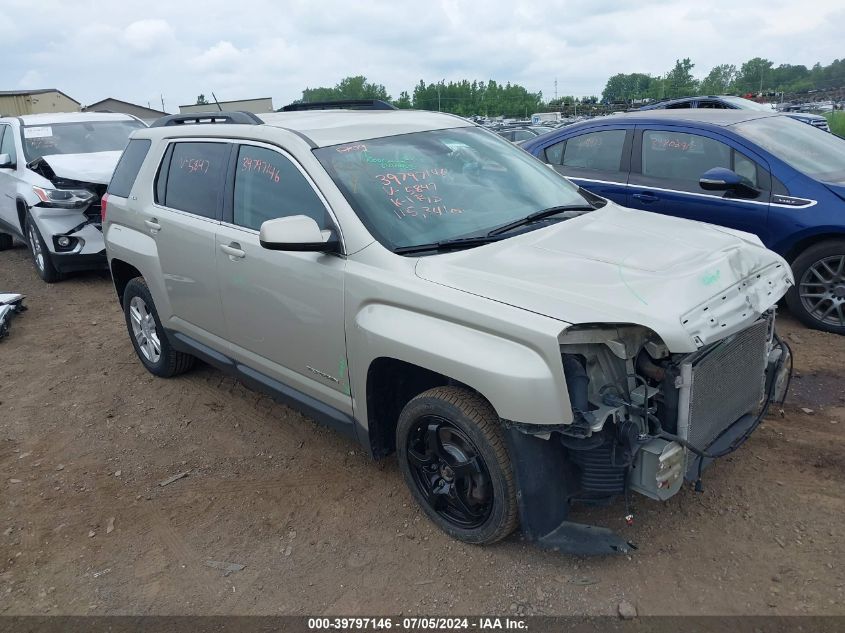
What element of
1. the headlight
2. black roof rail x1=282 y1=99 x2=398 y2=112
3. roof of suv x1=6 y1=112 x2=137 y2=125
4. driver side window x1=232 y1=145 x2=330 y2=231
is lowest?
the headlight

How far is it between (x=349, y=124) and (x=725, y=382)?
2371 mm

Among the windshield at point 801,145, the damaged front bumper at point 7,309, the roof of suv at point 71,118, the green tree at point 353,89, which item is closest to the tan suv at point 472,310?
the windshield at point 801,145

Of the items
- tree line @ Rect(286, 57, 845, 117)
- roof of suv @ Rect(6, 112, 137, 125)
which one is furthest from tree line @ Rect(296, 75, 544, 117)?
roof of suv @ Rect(6, 112, 137, 125)

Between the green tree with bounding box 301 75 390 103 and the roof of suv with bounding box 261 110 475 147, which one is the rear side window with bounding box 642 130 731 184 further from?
the green tree with bounding box 301 75 390 103

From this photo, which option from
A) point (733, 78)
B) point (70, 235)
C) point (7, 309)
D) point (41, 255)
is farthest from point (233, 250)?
point (733, 78)

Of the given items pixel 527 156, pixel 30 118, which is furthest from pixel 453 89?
pixel 527 156

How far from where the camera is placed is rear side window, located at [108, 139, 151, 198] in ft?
16.2

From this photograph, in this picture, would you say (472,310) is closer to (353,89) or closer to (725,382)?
(725,382)

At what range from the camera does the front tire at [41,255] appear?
322 inches

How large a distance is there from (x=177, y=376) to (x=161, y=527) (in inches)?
78.4

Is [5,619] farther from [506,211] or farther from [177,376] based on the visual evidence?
[506,211]

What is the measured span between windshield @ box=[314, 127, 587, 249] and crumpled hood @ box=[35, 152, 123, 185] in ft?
16.9

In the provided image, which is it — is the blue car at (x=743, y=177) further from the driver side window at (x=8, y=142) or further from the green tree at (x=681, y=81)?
the green tree at (x=681, y=81)

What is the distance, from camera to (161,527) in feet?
11.6
